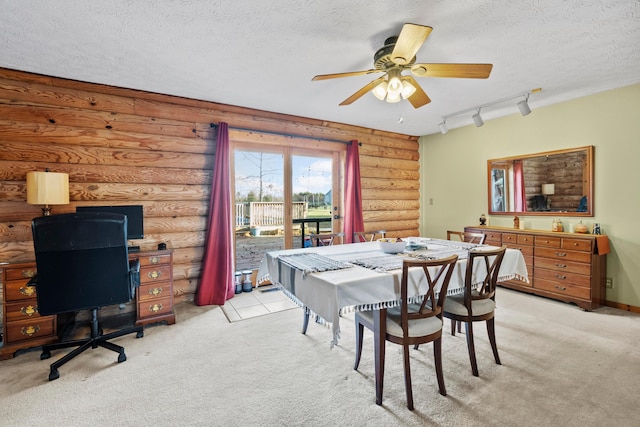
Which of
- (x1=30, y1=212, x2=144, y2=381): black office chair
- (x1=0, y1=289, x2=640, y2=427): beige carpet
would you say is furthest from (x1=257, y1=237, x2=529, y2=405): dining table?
(x1=30, y1=212, x2=144, y2=381): black office chair

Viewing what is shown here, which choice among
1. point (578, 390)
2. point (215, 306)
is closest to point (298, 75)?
point (215, 306)

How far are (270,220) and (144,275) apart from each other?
6.21 feet

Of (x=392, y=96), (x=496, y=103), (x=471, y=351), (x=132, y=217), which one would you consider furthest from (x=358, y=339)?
(x=496, y=103)

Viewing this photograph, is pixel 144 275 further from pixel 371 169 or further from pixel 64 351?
pixel 371 169

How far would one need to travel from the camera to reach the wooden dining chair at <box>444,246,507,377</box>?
2107mm

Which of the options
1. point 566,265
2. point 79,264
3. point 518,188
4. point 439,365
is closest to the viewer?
point 439,365

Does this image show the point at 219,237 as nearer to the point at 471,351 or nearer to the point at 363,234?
the point at 363,234

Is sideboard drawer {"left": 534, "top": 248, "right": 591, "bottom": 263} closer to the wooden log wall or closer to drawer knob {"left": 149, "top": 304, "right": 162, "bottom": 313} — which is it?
the wooden log wall

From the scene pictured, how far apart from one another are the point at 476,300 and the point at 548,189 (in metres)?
2.82

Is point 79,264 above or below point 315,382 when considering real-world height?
above

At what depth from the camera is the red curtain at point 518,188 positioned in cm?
429

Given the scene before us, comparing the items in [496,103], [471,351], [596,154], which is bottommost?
[471,351]

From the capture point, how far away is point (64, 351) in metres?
2.57

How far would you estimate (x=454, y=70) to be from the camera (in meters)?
2.15
